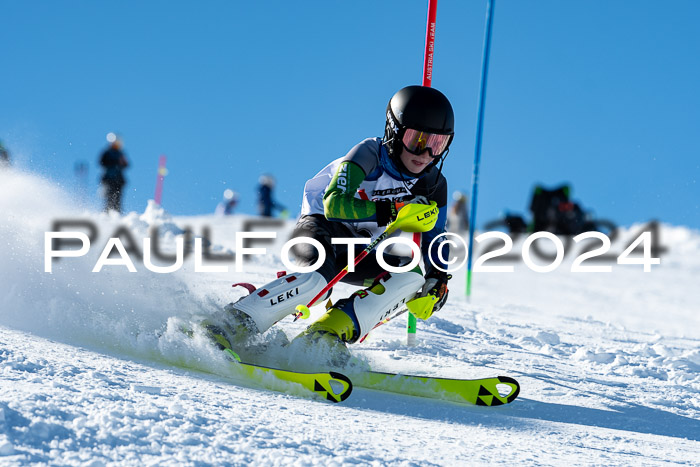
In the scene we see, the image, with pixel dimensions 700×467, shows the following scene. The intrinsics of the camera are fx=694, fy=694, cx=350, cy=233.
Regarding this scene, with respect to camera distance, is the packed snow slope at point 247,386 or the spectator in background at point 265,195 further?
the spectator in background at point 265,195

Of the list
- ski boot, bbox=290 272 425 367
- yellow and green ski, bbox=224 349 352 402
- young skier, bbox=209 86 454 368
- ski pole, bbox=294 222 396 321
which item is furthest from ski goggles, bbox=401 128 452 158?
yellow and green ski, bbox=224 349 352 402

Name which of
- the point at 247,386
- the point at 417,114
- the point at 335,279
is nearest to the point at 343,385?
the point at 247,386

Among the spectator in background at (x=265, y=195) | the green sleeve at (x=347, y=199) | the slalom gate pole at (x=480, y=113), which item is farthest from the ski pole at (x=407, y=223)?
the spectator in background at (x=265, y=195)

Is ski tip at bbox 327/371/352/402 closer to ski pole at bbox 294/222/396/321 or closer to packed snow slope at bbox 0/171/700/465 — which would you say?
packed snow slope at bbox 0/171/700/465

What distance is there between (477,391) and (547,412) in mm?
325

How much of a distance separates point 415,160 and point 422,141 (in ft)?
0.37

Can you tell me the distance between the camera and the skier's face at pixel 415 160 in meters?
3.49

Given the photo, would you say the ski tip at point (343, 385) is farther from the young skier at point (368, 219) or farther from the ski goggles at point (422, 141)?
the ski goggles at point (422, 141)

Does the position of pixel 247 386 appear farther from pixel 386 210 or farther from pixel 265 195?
pixel 265 195

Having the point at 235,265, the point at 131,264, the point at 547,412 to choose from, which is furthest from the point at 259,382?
the point at 235,265

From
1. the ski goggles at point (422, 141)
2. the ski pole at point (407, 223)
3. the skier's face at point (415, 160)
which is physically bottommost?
the ski pole at point (407, 223)

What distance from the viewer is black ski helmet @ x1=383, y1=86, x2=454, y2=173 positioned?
11.2 ft

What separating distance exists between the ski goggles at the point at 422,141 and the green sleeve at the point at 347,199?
0.29m

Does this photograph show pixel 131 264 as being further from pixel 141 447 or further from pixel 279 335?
pixel 141 447
